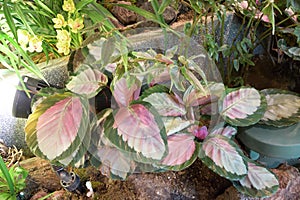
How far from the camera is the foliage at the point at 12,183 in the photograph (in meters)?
1.06

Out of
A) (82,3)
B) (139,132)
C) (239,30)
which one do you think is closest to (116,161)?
(139,132)

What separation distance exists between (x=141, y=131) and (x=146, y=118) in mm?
37

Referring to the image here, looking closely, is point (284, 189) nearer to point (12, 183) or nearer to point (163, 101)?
point (163, 101)

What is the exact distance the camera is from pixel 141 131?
0.92 m

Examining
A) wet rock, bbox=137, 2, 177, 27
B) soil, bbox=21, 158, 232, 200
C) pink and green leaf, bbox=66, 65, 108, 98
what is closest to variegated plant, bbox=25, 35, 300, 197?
pink and green leaf, bbox=66, 65, 108, 98

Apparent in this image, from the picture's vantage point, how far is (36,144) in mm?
888

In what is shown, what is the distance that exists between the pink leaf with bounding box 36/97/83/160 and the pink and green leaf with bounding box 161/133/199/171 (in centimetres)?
26

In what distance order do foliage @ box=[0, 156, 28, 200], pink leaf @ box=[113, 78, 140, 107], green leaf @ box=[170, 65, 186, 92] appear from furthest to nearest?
foliage @ box=[0, 156, 28, 200] → pink leaf @ box=[113, 78, 140, 107] → green leaf @ box=[170, 65, 186, 92]

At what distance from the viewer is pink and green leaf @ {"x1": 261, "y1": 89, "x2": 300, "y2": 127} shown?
1.11 metres

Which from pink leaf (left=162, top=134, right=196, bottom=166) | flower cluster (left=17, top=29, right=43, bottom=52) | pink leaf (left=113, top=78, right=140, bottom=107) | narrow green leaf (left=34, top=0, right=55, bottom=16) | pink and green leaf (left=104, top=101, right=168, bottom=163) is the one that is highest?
narrow green leaf (left=34, top=0, right=55, bottom=16)

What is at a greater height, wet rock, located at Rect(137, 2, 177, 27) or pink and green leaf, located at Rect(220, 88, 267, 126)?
wet rock, located at Rect(137, 2, 177, 27)

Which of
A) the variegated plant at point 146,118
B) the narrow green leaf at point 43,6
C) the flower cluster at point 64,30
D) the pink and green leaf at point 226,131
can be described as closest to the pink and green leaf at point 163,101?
the variegated plant at point 146,118

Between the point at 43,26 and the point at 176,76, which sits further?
the point at 43,26

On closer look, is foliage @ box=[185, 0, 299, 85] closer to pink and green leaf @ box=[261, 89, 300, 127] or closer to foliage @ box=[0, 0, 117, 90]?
pink and green leaf @ box=[261, 89, 300, 127]
